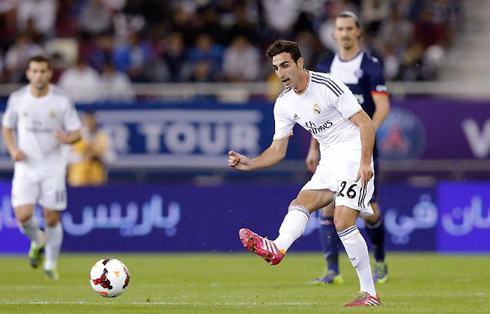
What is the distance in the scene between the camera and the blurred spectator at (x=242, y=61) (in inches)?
788

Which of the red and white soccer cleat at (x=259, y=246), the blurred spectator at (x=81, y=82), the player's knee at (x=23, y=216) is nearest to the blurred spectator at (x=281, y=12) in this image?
the blurred spectator at (x=81, y=82)

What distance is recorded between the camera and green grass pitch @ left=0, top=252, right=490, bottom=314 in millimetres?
8867

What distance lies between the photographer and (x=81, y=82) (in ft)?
65.0

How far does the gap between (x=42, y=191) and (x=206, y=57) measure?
7.81m

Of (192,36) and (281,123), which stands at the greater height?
(192,36)

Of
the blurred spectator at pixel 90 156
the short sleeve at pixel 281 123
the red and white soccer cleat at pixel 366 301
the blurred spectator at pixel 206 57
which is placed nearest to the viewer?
the red and white soccer cleat at pixel 366 301

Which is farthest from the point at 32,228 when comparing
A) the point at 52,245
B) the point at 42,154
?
the point at 42,154

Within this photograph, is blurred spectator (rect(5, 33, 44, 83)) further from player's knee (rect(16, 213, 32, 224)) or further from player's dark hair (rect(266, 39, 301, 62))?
player's dark hair (rect(266, 39, 301, 62))

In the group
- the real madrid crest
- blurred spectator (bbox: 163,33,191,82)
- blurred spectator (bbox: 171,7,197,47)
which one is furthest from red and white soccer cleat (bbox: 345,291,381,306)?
blurred spectator (bbox: 171,7,197,47)

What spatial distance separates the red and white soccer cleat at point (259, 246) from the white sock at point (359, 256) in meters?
0.73

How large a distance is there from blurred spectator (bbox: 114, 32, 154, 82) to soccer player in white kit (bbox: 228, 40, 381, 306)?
36.5ft

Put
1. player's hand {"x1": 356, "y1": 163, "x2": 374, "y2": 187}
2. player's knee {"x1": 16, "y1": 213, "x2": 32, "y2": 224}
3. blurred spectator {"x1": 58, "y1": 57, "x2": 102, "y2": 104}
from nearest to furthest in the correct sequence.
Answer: player's hand {"x1": 356, "y1": 163, "x2": 374, "y2": 187}
player's knee {"x1": 16, "y1": 213, "x2": 32, "y2": 224}
blurred spectator {"x1": 58, "y1": 57, "x2": 102, "y2": 104}

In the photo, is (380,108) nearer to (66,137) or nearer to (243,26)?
(66,137)

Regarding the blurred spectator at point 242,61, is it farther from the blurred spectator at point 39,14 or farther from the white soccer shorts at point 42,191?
the white soccer shorts at point 42,191
